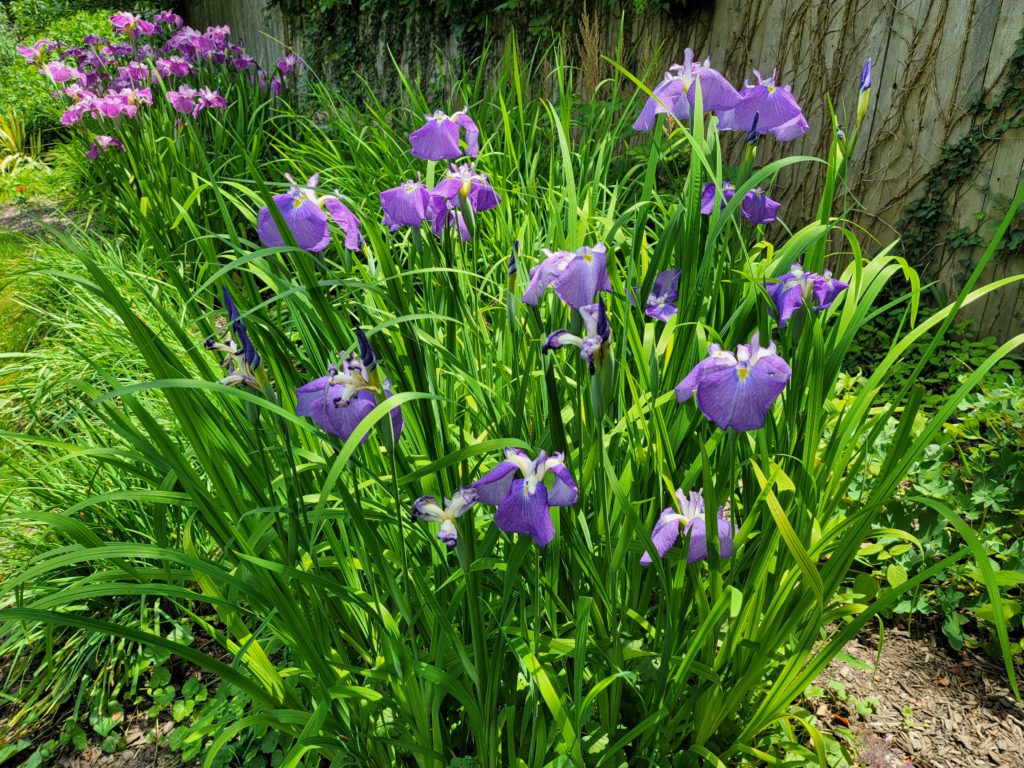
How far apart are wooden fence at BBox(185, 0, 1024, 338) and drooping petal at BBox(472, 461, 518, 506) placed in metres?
2.28

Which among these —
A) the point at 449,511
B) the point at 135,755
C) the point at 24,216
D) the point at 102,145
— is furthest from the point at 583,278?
the point at 24,216

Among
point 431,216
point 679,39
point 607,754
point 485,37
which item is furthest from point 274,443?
point 485,37

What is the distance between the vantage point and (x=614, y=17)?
13.4ft

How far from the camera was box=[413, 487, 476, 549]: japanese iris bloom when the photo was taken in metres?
0.92

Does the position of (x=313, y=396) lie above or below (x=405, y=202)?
below

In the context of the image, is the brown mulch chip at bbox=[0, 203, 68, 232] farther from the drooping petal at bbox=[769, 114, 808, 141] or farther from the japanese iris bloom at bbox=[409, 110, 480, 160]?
the drooping petal at bbox=[769, 114, 808, 141]

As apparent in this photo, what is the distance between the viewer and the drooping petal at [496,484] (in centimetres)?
89

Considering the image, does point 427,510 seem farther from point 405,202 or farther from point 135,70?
point 135,70

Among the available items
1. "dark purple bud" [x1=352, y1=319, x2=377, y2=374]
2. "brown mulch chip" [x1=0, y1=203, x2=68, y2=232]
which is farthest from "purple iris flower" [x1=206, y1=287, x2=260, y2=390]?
"brown mulch chip" [x1=0, y1=203, x2=68, y2=232]

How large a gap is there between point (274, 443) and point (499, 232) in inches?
46.4

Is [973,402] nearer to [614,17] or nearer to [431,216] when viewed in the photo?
[431,216]

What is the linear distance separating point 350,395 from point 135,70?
3927 mm

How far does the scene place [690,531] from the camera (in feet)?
3.47

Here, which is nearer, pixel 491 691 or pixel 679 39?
pixel 491 691
